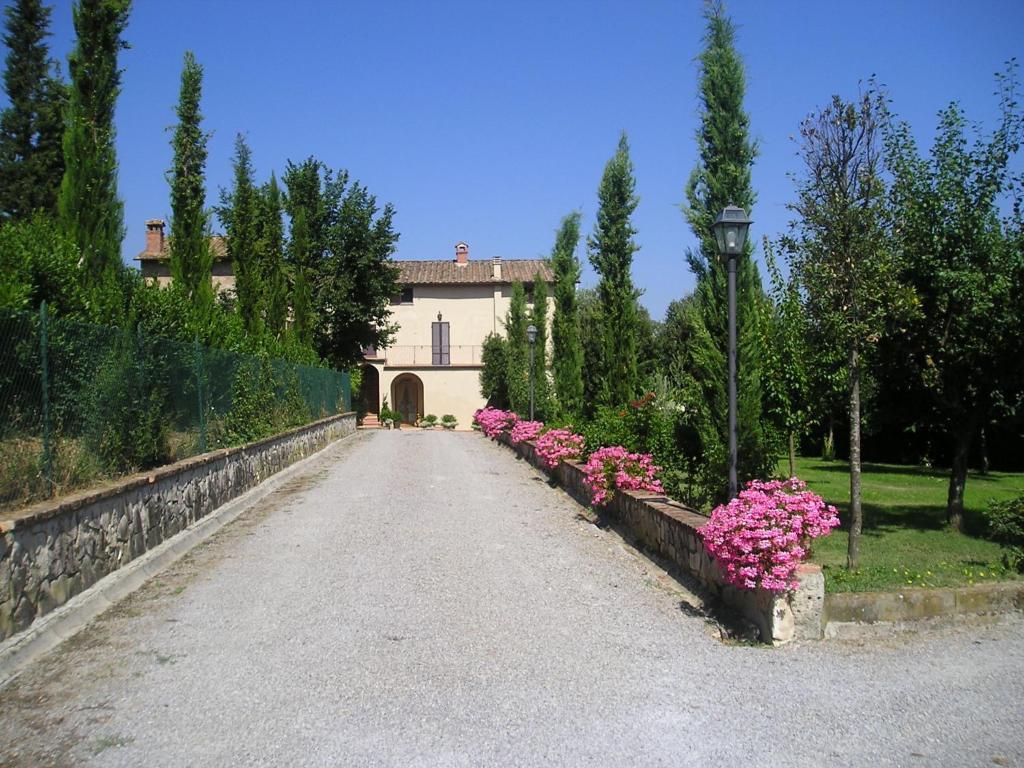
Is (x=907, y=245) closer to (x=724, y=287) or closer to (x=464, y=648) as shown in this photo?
(x=724, y=287)

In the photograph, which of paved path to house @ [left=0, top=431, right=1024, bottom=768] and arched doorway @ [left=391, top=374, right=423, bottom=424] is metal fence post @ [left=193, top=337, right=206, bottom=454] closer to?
paved path to house @ [left=0, top=431, right=1024, bottom=768]

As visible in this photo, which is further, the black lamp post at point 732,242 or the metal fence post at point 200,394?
the metal fence post at point 200,394

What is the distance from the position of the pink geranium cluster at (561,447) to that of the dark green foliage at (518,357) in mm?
13921

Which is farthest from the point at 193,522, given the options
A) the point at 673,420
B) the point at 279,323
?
the point at 279,323

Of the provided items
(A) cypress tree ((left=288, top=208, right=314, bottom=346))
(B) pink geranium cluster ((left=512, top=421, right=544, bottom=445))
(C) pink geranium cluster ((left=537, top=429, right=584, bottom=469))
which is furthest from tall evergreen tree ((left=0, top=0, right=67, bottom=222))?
(C) pink geranium cluster ((left=537, top=429, right=584, bottom=469))

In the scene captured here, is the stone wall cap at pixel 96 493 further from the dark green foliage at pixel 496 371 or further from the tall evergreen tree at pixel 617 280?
the dark green foliage at pixel 496 371

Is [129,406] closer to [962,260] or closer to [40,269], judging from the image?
[40,269]

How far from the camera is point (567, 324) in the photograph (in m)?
23.9

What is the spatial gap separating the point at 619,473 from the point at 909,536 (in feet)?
13.6

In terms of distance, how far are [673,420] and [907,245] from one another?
3.73 m

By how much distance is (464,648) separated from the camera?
19.7 feet

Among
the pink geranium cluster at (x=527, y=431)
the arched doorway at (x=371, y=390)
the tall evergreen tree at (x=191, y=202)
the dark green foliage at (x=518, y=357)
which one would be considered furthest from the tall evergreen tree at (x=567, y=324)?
the arched doorway at (x=371, y=390)

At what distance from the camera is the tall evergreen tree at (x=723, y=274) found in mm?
10117

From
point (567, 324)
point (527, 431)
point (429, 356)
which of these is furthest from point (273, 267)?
point (429, 356)
